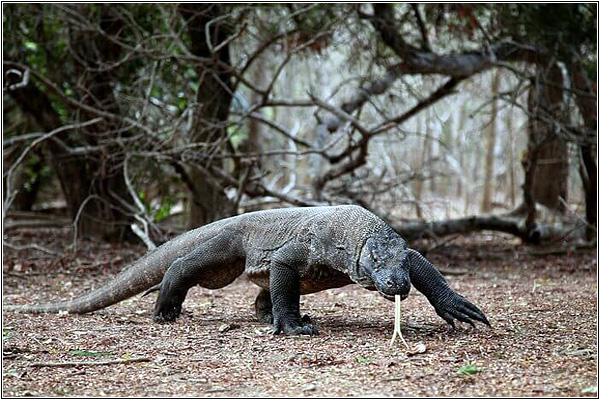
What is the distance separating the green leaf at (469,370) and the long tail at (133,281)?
2305 millimetres

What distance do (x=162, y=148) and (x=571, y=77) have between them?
461 centimetres

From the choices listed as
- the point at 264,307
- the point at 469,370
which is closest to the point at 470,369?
the point at 469,370

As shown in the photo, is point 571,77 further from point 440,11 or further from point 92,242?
point 92,242

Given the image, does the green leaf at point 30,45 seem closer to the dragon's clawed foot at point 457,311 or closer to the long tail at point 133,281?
the long tail at point 133,281

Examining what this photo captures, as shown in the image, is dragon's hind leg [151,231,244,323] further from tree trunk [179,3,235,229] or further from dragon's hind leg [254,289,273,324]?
tree trunk [179,3,235,229]

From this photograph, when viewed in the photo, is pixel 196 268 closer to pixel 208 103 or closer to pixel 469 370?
pixel 469 370

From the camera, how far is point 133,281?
5379mm

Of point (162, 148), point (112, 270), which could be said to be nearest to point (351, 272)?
point (112, 270)

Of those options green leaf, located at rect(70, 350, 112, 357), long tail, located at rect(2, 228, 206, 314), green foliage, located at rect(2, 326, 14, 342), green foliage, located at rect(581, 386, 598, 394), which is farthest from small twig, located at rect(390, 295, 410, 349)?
green foliage, located at rect(2, 326, 14, 342)

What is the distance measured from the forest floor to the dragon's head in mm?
318

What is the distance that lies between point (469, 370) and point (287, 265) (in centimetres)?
144

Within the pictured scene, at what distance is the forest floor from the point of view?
10.9 feet

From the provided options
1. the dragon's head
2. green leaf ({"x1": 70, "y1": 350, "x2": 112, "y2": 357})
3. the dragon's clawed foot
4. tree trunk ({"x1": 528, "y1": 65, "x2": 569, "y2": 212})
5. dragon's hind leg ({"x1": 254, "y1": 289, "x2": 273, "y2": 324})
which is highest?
tree trunk ({"x1": 528, "y1": 65, "x2": 569, "y2": 212})

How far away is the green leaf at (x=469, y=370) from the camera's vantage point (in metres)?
3.46
